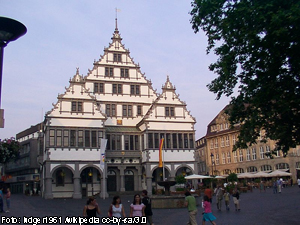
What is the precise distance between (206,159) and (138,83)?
4098 centimetres

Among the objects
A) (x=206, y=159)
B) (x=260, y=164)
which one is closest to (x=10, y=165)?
(x=206, y=159)

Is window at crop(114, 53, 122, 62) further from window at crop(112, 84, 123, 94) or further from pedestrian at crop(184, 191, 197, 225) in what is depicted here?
pedestrian at crop(184, 191, 197, 225)

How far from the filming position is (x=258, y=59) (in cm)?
1575

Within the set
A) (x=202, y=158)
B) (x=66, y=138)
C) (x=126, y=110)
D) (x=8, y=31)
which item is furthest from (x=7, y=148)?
(x=202, y=158)

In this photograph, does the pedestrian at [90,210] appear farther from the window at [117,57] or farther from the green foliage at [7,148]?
the window at [117,57]

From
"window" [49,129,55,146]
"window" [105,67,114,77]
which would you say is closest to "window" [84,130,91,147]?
"window" [49,129,55,146]

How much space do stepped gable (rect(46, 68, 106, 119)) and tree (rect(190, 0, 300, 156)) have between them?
92.5 ft

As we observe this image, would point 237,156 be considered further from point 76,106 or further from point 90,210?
point 90,210

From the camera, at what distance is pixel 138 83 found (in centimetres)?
4888

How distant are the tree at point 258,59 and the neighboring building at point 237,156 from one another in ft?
144

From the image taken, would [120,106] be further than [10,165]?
No

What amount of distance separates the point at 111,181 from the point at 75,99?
36.5 feet

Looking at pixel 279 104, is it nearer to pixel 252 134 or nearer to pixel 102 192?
pixel 252 134

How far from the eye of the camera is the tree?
1374 cm
